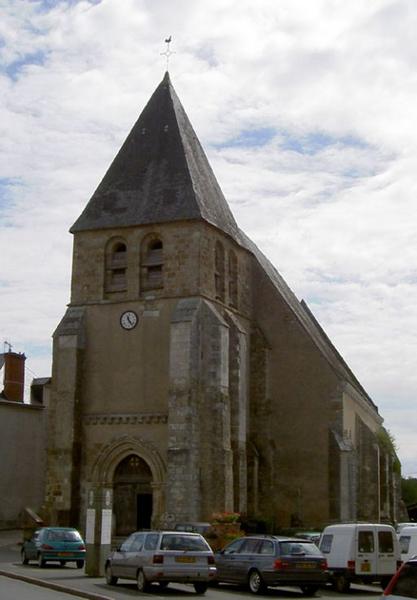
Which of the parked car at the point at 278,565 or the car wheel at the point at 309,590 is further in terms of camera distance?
the car wheel at the point at 309,590

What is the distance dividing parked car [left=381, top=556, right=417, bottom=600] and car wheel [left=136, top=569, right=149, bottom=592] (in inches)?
459

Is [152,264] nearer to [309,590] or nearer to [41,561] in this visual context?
[41,561]

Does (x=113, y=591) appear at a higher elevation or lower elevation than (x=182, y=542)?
lower

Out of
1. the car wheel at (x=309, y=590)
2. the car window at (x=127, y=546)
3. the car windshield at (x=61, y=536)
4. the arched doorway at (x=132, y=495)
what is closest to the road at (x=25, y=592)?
the car window at (x=127, y=546)

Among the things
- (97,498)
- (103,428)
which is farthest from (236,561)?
(103,428)

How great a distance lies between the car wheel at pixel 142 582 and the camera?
68.0 feet

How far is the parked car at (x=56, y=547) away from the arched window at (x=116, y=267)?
498 inches

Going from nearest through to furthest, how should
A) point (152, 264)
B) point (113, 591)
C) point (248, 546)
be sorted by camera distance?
point (113, 591)
point (248, 546)
point (152, 264)

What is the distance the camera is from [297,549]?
2172 centimetres

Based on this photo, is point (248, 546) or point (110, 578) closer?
point (110, 578)

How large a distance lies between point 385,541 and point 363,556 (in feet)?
2.25

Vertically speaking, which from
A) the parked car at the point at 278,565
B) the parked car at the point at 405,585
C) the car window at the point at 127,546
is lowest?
the parked car at the point at 278,565

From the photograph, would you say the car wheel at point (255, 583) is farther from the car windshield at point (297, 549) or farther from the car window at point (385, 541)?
the car window at point (385, 541)

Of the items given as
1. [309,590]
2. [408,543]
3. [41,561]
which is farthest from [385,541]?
[41,561]
